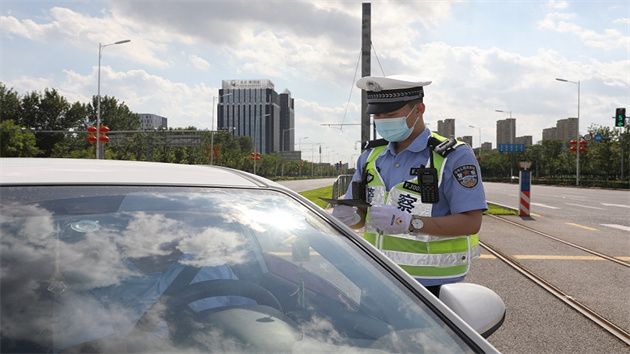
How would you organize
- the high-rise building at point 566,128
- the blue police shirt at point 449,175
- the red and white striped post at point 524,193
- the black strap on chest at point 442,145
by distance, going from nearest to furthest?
1. the blue police shirt at point 449,175
2. the black strap on chest at point 442,145
3. the red and white striped post at point 524,193
4. the high-rise building at point 566,128

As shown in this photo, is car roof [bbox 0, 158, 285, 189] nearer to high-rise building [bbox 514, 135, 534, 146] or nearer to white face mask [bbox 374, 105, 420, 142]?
white face mask [bbox 374, 105, 420, 142]

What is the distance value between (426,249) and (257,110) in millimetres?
164149

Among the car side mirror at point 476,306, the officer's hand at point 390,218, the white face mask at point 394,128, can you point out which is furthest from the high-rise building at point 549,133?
the car side mirror at point 476,306

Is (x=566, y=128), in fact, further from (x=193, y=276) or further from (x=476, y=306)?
(x=193, y=276)

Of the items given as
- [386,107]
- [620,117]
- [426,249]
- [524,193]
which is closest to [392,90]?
[386,107]

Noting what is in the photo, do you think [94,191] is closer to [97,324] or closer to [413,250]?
[97,324]

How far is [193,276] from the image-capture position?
1560 millimetres

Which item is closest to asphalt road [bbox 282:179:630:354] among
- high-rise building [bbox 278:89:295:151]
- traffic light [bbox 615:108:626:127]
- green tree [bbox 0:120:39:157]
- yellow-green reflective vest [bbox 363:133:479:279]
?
yellow-green reflective vest [bbox 363:133:479:279]

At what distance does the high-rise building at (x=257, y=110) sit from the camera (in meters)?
161

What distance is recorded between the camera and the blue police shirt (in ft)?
8.89

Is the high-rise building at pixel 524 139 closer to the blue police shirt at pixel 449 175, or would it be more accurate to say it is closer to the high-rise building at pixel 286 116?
the high-rise building at pixel 286 116

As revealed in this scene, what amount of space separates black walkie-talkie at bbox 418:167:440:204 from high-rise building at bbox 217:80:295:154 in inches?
5839

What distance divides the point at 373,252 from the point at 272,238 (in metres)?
0.34

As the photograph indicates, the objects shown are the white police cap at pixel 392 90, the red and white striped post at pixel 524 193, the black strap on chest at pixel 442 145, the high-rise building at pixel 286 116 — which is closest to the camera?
the black strap on chest at pixel 442 145
